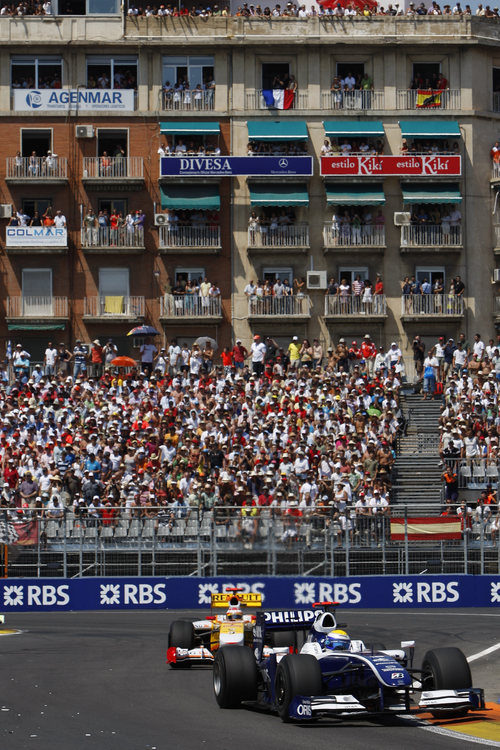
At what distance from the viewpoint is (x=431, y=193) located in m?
49.6

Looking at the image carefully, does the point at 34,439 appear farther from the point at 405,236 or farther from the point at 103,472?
the point at 405,236

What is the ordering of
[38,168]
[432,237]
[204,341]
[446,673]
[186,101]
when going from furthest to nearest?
[186,101] < [38,168] < [432,237] < [204,341] < [446,673]

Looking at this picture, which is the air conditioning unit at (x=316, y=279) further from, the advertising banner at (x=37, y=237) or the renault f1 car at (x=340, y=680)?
the renault f1 car at (x=340, y=680)

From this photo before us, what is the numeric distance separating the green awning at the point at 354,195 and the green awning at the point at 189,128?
189 inches

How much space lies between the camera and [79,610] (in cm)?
3042

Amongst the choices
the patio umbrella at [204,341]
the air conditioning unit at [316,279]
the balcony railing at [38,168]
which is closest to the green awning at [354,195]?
the air conditioning unit at [316,279]

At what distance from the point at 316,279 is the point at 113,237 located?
7.79 metres

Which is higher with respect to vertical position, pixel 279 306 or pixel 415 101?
pixel 415 101

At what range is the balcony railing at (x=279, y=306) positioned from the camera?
49344 mm

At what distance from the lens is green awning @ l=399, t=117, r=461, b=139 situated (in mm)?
49438

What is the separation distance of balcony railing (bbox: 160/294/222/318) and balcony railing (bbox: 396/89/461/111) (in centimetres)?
1028

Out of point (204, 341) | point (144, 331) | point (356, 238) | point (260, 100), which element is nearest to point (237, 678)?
point (144, 331)

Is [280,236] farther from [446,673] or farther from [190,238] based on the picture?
[446,673]

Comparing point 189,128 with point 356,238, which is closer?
point 189,128
